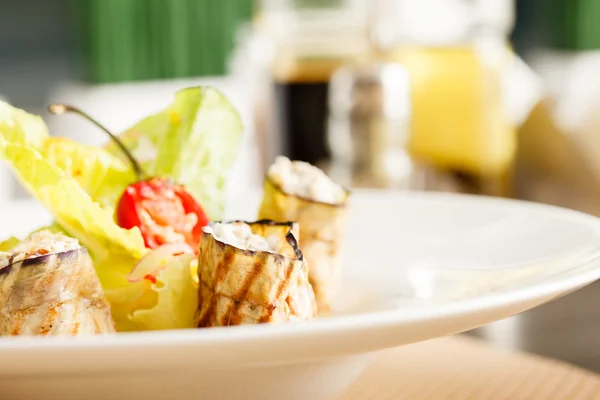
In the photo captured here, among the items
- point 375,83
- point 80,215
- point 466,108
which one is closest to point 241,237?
point 80,215

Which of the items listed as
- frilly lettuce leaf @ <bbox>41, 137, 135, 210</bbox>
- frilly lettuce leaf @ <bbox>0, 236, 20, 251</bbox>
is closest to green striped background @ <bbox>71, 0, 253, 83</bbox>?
frilly lettuce leaf @ <bbox>41, 137, 135, 210</bbox>

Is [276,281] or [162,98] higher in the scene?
[276,281]

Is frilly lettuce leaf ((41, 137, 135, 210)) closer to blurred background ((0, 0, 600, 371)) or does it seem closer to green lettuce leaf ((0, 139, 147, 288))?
green lettuce leaf ((0, 139, 147, 288))

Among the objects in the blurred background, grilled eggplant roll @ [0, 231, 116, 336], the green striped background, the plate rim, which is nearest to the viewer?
the plate rim

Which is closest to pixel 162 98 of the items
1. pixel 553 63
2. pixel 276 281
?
pixel 553 63

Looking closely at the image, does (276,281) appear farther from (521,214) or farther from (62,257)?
(521,214)
